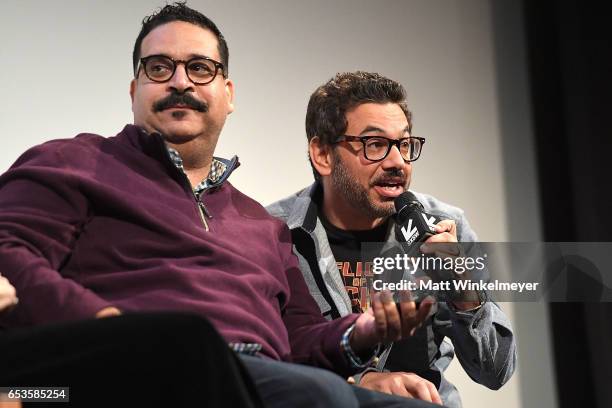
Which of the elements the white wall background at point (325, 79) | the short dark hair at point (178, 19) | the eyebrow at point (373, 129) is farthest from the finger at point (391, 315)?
the white wall background at point (325, 79)

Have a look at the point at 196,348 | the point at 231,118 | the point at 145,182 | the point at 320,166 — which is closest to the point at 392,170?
the point at 320,166

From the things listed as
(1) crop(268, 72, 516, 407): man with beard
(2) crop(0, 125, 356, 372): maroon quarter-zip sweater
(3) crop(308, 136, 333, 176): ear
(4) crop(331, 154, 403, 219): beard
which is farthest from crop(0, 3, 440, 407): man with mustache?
(3) crop(308, 136, 333, 176): ear

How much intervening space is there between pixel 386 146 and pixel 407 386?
71 centimetres

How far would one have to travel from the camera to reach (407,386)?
1582 millimetres

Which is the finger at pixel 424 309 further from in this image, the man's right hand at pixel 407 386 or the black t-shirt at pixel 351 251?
the black t-shirt at pixel 351 251

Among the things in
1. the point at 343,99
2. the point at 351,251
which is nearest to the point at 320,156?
the point at 343,99

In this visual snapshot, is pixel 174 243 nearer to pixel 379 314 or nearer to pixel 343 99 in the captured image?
pixel 379 314

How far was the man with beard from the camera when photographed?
6.09ft

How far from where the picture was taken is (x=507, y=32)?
111 inches

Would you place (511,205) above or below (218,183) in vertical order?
above

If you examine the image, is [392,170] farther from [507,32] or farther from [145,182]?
[507,32]

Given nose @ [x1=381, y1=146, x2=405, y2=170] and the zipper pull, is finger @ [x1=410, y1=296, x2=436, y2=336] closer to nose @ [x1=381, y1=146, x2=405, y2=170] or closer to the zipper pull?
the zipper pull

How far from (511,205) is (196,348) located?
6.61ft

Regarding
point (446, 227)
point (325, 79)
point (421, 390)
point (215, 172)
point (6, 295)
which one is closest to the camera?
point (6, 295)
